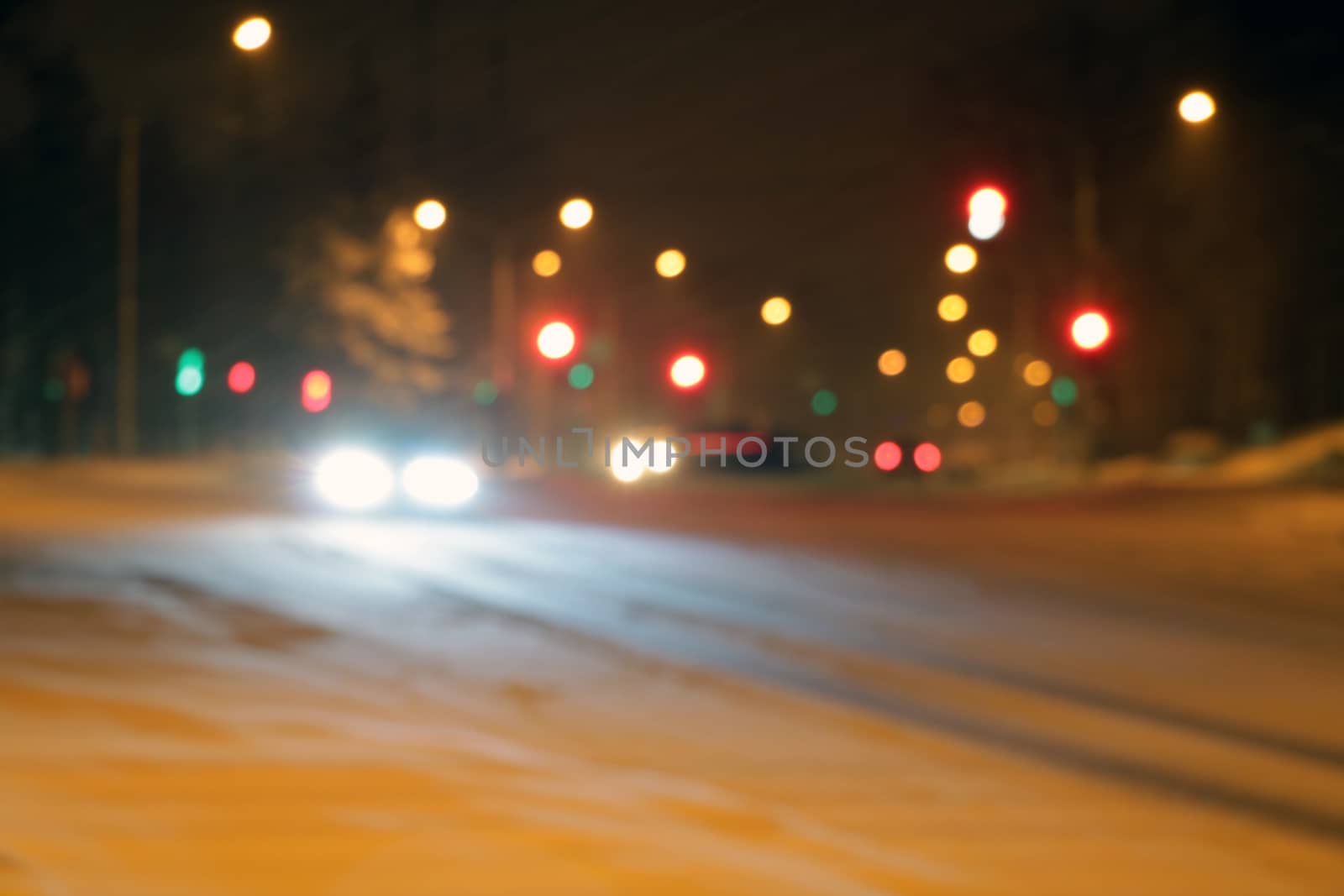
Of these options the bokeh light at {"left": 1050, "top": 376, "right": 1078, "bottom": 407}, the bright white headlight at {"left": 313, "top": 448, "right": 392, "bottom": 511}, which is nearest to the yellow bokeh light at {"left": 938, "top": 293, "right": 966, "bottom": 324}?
the bokeh light at {"left": 1050, "top": 376, "right": 1078, "bottom": 407}

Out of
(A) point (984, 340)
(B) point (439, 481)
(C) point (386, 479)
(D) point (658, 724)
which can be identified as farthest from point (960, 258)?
(A) point (984, 340)

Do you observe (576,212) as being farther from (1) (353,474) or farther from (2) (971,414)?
(2) (971,414)

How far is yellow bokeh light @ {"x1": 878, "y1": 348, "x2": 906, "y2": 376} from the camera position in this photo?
83125 millimetres

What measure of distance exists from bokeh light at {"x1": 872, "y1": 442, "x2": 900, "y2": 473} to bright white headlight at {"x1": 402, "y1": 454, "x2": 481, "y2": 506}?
25.1 m

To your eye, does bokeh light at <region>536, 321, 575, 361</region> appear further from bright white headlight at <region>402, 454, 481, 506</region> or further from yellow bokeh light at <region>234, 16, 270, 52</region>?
yellow bokeh light at <region>234, 16, 270, 52</region>

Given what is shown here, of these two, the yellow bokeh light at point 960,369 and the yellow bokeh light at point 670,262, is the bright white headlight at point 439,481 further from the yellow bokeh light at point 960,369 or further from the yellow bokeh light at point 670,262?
the yellow bokeh light at point 960,369

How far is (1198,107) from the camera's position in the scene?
2181 cm

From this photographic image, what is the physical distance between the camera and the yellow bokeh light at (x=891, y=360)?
273ft

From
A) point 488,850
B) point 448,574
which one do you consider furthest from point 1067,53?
point 488,850

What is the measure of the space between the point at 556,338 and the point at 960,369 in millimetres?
68124

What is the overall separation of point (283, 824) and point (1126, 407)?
55.8 metres

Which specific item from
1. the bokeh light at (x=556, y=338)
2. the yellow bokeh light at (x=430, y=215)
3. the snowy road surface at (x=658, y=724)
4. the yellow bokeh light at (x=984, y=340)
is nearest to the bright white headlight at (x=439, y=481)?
the bokeh light at (x=556, y=338)

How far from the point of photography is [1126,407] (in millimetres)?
58906

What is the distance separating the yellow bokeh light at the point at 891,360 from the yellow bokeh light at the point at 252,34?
63.2m
